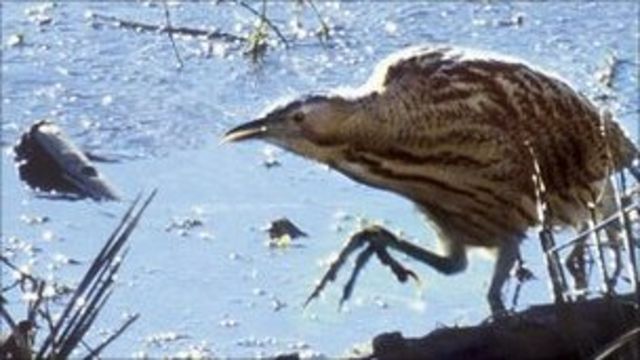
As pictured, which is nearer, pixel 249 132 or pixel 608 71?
pixel 249 132

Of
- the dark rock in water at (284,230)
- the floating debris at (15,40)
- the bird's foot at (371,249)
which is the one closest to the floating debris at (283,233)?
the dark rock in water at (284,230)

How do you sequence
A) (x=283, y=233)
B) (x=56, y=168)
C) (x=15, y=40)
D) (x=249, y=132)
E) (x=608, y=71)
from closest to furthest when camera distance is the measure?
(x=249, y=132) → (x=283, y=233) → (x=56, y=168) → (x=608, y=71) → (x=15, y=40)

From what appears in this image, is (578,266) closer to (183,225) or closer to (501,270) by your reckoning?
(501,270)

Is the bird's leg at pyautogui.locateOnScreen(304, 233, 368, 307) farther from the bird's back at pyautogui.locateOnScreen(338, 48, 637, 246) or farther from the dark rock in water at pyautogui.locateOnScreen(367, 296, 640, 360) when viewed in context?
the dark rock in water at pyautogui.locateOnScreen(367, 296, 640, 360)

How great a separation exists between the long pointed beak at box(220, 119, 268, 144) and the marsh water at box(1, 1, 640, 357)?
53 cm

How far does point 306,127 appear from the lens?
15.4 ft

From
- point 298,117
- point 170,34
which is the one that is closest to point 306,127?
point 298,117

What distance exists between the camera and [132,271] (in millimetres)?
5379

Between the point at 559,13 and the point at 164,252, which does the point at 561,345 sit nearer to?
the point at 164,252

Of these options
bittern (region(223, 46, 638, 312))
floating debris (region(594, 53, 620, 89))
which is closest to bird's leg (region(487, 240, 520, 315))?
bittern (region(223, 46, 638, 312))

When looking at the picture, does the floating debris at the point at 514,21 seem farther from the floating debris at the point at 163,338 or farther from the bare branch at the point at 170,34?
the floating debris at the point at 163,338

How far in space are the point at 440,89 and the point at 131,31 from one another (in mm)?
2295

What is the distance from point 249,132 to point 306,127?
0.13 meters

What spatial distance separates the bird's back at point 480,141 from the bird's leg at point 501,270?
27 millimetres
